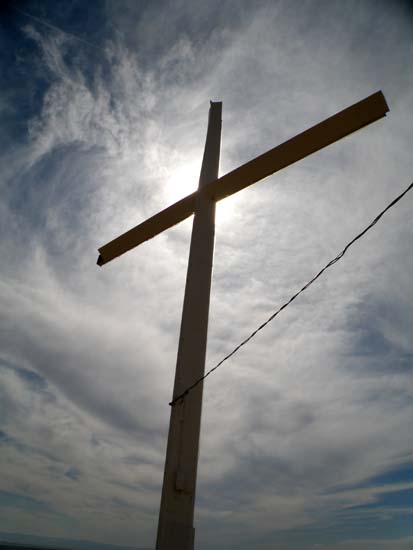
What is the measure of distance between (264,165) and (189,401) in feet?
7.92

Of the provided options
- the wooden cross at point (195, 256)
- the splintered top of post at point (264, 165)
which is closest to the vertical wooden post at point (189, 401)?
the wooden cross at point (195, 256)

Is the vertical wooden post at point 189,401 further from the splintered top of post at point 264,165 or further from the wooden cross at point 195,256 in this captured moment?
the splintered top of post at point 264,165

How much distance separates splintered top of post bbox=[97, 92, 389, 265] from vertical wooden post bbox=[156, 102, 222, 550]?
0.90 feet

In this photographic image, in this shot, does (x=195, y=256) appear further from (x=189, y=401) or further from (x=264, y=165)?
(x=189, y=401)

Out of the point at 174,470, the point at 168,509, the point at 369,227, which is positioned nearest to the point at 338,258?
the point at 369,227

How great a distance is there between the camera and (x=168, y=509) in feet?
8.45

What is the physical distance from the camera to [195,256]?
3.50 m

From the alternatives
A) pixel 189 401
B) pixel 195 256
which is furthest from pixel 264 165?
pixel 189 401

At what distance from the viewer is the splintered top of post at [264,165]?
3.41 m

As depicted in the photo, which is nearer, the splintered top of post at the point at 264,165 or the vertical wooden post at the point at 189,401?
the vertical wooden post at the point at 189,401

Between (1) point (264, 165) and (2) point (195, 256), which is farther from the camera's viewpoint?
(1) point (264, 165)

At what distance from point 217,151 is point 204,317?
2.12 metres

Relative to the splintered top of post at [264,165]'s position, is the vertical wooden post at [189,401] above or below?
below

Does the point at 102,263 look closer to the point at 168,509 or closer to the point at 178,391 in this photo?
the point at 178,391
